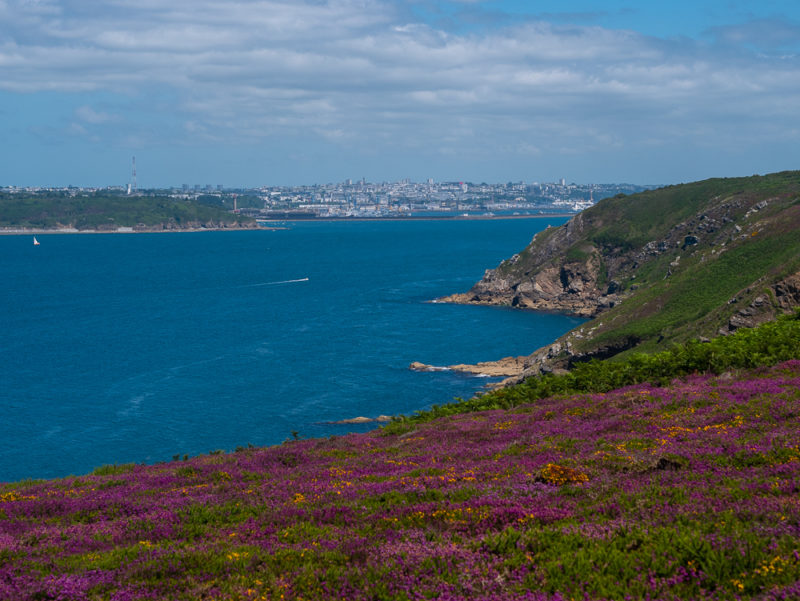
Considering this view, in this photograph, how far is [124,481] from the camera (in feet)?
71.4

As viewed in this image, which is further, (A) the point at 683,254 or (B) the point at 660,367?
(A) the point at 683,254

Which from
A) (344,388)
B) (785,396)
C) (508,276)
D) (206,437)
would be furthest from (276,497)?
(508,276)

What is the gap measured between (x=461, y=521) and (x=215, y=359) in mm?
88916

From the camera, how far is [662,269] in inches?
5148

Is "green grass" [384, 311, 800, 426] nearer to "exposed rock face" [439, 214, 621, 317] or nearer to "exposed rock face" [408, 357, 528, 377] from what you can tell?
"exposed rock face" [408, 357, 528, 377]

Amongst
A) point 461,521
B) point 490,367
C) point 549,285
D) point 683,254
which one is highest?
point 683,254

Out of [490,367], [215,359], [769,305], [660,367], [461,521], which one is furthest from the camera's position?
[215,359]

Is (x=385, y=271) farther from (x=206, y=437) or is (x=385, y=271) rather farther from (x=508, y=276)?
(x=206, y=437)

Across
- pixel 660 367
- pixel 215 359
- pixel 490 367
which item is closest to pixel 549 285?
pixel 490 367

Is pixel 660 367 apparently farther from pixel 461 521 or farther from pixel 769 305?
pixel 769 305

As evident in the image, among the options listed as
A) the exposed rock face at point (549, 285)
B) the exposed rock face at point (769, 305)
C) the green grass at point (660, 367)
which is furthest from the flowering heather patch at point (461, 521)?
the exposed rock face at point (549, 285)

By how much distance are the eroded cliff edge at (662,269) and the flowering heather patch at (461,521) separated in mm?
48013

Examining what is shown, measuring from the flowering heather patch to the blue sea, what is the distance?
146 feet

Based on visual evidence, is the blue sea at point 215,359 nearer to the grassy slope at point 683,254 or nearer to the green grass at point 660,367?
the grassy slope at point 683,254
